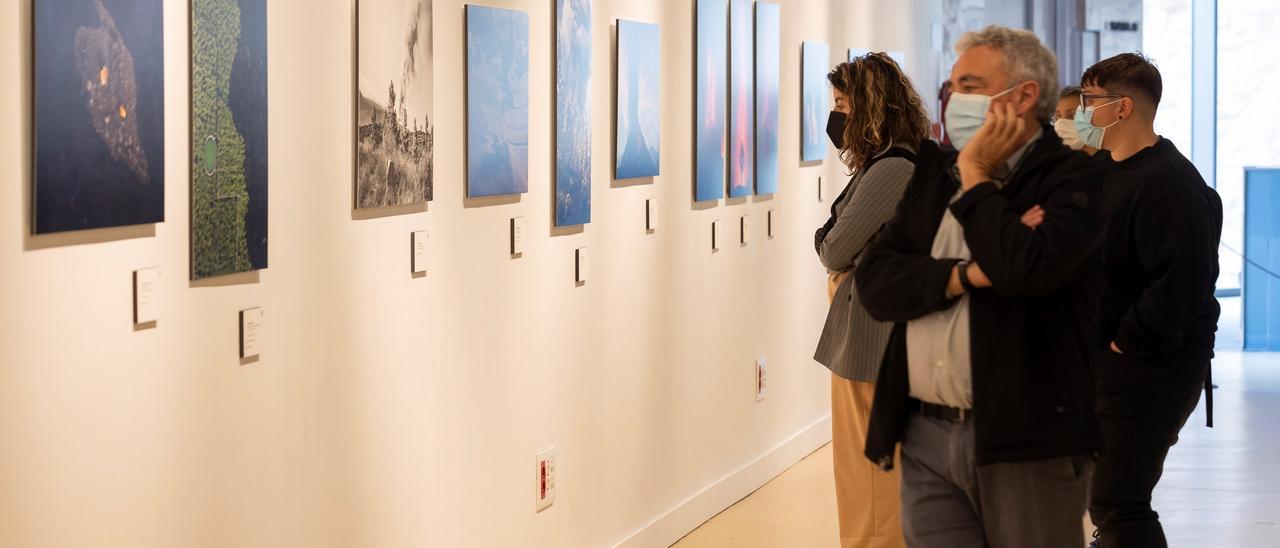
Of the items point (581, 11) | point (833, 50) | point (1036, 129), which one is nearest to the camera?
point (1036, 129)

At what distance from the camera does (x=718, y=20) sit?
6.43m

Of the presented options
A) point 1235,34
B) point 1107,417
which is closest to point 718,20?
point 1107,417

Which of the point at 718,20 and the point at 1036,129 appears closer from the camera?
the point at 1036,129

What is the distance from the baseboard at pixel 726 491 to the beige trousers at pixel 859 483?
108 cm

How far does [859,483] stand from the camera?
4.86 metres

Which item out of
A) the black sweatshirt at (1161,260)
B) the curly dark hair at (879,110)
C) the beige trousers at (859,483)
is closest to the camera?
the black sweatshirt at (1161,260)

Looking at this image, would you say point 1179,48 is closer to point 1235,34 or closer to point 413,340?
point 1235,34

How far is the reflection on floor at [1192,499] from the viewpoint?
20.6ft

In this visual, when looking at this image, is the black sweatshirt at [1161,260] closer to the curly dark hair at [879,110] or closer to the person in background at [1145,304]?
the person in background at [1145,304]

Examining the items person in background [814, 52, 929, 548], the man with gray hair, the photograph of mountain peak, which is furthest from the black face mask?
the man with gray hair

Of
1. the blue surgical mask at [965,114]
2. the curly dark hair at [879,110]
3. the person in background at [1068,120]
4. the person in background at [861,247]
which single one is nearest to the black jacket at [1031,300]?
the blue surgical mask at [965,114]

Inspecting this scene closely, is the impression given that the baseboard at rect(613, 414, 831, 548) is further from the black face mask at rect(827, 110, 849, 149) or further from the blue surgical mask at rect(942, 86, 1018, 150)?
the blue surgical mask at rect(942, 86, 1018, 150)

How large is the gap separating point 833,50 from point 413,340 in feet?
16.2

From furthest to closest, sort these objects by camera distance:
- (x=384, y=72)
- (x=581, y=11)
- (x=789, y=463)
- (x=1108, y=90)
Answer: (x=789, y=463)
(x=581, y=11)
(x=1108, y=90)
(x=384, y=72)
